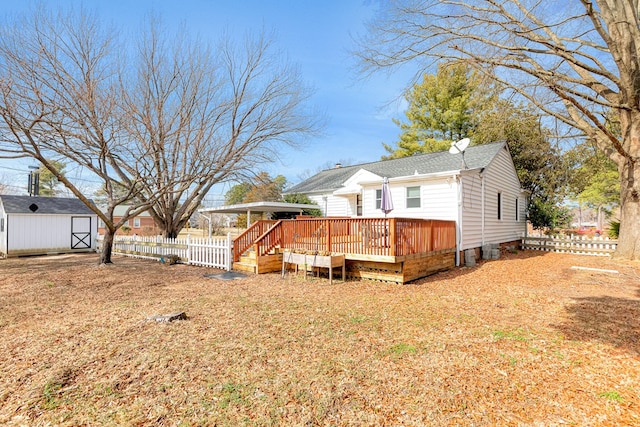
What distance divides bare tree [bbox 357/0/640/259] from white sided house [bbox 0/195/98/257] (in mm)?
17542

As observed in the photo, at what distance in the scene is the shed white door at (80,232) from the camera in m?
17.7

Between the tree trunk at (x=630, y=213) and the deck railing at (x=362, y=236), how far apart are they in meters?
5.93

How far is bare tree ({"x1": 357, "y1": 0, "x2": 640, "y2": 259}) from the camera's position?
32.0ft

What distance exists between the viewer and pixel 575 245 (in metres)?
14.4

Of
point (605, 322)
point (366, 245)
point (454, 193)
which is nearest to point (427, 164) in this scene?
point (454, 193)

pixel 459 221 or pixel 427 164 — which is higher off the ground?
pixel 427 164

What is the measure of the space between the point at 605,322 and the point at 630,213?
864 centimetres

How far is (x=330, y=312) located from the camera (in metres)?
5.44

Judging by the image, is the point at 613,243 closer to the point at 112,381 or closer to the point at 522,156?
the point at 522,156

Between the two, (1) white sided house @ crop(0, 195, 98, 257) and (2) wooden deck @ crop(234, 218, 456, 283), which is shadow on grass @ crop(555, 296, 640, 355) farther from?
(1) white sided house @ crop(0, 195, 98, 257)

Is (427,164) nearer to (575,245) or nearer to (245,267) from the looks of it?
(575,245)

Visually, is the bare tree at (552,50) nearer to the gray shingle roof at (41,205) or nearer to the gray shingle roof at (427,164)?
the gray shingle roof at (427,164)

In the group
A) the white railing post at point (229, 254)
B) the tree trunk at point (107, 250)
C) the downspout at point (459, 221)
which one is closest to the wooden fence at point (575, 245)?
the downspout at point (459, 221)

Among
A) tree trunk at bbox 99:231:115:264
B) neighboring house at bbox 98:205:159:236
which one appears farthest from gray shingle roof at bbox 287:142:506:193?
neighboring house at bbox 98:205:159:236
